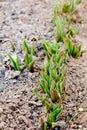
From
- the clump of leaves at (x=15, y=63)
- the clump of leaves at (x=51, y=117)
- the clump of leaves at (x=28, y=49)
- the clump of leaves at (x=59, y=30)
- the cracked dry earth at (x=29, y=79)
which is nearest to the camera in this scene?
the clump of leaves at (x=51, y=117)

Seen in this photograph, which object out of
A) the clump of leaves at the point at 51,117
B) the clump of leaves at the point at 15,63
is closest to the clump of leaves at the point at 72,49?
the clump of leaves at the point at 15,63

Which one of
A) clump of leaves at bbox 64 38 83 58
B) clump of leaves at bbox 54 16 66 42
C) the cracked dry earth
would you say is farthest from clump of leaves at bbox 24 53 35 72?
clump of leaves at bbox 54 16 66 42

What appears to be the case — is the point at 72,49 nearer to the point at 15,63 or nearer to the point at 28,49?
the point at 28,49

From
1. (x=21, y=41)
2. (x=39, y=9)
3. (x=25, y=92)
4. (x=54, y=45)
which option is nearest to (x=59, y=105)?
(x=25, y=92)

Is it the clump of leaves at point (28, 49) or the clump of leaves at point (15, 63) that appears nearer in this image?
the clump of leaves at point (15, 63)

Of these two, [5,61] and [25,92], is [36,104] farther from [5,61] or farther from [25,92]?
[5,61]

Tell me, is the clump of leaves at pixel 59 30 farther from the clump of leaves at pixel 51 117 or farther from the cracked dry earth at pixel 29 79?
the clump of leaves at pixel 51 117
